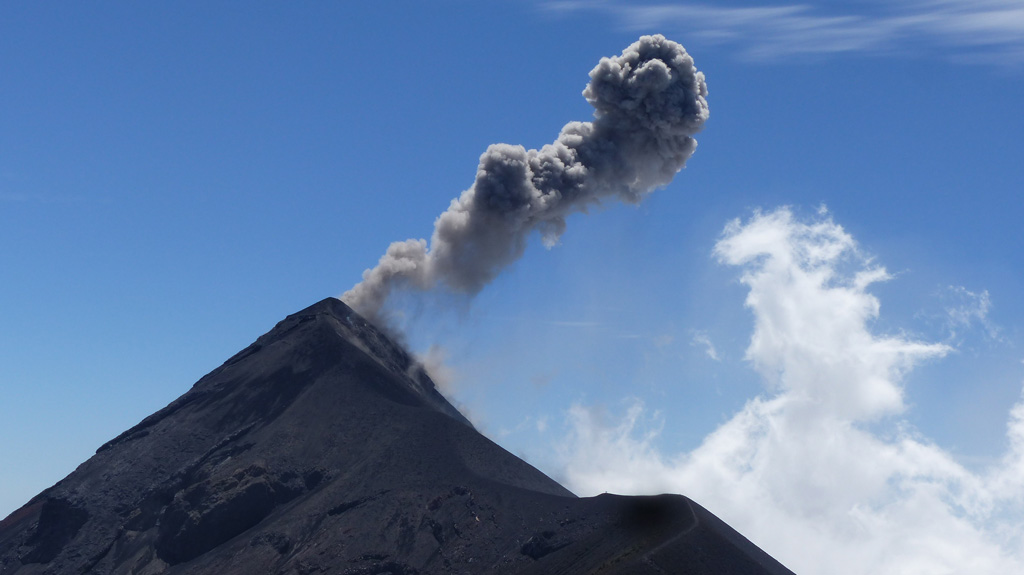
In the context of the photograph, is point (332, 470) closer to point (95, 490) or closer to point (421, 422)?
point (421, 422)

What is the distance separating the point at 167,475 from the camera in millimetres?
113375

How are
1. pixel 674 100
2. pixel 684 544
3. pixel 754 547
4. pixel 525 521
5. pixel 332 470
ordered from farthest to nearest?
pixel 674 100 < pixel 332 470 < pixel 525 521 < pixel 754 547 < pixel 684 544

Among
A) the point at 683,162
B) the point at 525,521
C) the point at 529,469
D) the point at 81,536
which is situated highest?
the point at 683,162

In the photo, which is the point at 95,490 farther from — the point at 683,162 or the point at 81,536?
the point at 683,162

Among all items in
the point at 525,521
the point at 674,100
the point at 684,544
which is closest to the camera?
the point at 684,544

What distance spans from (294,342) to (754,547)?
199 ft

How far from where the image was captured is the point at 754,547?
87.4 metres

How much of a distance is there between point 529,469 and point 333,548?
21.1 metres

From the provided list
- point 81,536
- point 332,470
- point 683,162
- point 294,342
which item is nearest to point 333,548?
point 332,470

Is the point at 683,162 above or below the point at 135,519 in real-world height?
above

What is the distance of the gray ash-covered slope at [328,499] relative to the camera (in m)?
87.0

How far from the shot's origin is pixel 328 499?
102938 millimetres

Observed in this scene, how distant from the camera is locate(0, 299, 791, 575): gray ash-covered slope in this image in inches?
3425

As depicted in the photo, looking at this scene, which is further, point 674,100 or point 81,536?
point 674,100
